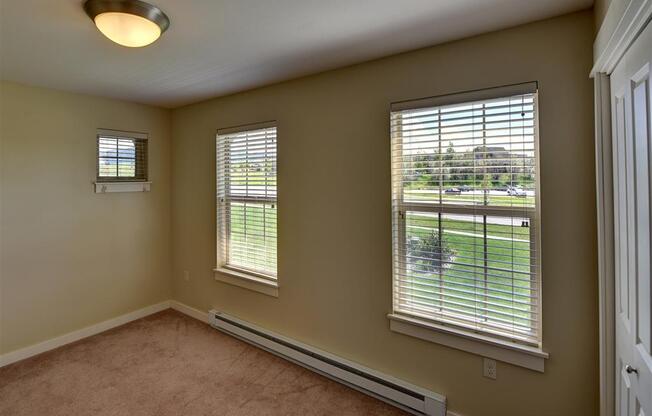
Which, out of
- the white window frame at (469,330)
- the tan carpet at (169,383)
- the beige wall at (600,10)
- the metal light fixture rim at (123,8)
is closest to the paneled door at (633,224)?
the beige wall at (600,10)

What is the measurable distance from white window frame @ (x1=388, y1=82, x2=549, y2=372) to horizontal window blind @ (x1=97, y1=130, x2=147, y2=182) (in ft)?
9.54

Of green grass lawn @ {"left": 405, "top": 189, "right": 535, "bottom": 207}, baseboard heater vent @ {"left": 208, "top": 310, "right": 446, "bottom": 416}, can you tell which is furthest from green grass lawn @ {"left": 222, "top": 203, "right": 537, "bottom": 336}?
baseboard heater vent @ {"left": 208, "top": 310, "right": 446, "bottom": 416}

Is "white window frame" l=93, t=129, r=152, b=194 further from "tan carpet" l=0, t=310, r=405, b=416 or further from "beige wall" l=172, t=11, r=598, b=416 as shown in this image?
"tan carpet" l=0, t=310, r=405, b=416

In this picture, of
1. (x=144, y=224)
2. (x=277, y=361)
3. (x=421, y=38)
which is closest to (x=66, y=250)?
(x=144, y=224)

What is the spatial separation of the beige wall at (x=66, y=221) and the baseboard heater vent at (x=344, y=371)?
4.31 feet

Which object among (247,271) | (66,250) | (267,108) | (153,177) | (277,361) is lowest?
(277,361)

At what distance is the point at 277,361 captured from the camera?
9.18 feet

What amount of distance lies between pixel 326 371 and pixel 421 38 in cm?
240

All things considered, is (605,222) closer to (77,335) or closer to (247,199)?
(247,199)

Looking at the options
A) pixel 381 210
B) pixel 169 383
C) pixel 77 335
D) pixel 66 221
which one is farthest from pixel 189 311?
pixel 381 210

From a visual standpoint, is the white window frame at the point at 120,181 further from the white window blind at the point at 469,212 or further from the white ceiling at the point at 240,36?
the white window blind at the point at 469,212

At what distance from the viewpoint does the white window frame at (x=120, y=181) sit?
3.31 m

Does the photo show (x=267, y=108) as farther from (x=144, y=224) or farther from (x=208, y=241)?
(x=144, y=224)

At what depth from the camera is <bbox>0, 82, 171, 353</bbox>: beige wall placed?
281cm
